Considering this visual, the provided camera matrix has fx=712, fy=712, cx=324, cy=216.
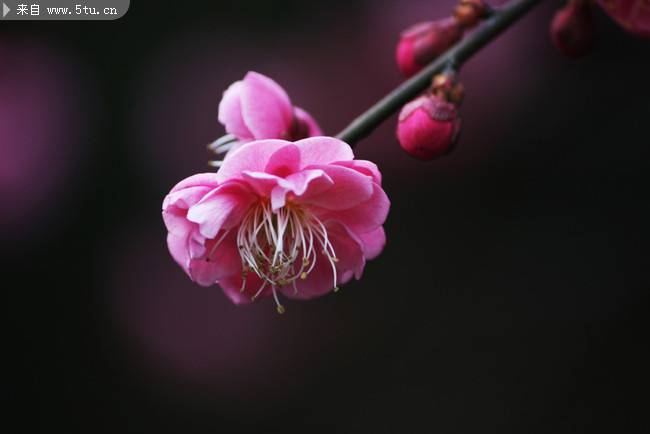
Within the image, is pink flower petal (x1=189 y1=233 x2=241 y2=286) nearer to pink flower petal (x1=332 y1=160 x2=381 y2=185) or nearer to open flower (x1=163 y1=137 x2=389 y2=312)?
open flower (x1=163 y1=137 x2=389 y2=312)

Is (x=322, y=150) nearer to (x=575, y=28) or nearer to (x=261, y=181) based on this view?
(x=261, y=181)

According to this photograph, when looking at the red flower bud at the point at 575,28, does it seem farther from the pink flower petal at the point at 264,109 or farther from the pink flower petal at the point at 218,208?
the pink flower petal at the point at 218,208

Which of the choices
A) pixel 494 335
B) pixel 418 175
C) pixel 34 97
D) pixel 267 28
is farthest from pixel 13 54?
pixel 494 335

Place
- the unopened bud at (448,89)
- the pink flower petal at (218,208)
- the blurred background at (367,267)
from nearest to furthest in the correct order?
the pink flower petal at (218,208) → the unopened bud at (448,89) → the blurred background at (367,267)

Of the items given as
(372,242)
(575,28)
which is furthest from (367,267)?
(372,242)

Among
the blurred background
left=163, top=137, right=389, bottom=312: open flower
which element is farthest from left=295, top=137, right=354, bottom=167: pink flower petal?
the blurred background

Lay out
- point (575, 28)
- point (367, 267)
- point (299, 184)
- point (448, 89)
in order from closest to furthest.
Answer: point (299, 184), point (448, 89), point (575, 28), point (367, 267)

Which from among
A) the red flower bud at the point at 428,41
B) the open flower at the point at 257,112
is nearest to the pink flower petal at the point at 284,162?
the open flower at the point at 257,112
